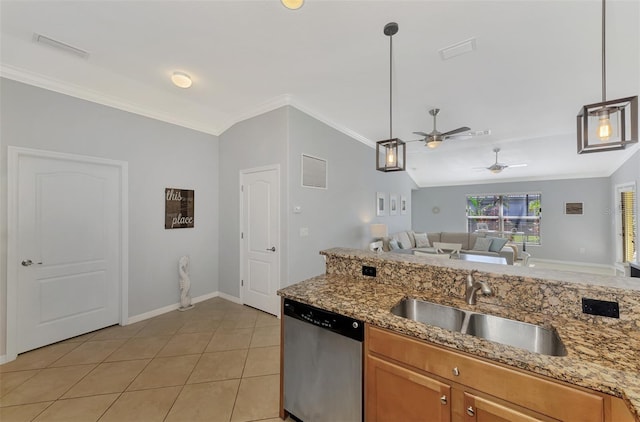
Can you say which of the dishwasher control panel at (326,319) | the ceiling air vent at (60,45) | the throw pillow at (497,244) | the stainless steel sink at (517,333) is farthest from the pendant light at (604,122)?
the throw pillow at (497,244)

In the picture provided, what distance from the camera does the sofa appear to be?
5851mm

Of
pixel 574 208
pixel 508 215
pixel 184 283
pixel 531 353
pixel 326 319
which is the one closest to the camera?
pixel 531 353

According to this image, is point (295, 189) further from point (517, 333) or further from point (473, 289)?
point (517, 333)

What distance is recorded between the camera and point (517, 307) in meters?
1.42

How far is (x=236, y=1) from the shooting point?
1.87 m

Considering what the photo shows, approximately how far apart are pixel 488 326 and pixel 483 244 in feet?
19.4

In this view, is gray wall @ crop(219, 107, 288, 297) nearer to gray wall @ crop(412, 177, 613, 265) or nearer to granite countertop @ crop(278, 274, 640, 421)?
granite countertop @ crop(278, 274, 640, 421)

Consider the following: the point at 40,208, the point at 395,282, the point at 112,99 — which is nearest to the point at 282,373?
the point at 395,282

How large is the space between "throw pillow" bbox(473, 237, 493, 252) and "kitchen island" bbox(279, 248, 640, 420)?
5.49m

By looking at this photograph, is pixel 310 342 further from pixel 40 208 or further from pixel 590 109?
pixel 40 208

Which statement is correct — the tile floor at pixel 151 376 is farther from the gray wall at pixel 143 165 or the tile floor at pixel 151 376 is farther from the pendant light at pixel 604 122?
the pendant light at pixel 604 122

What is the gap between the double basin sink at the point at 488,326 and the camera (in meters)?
1.25

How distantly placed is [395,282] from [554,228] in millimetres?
8338

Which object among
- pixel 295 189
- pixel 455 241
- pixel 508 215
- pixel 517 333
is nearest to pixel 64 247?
pixel 295 189
